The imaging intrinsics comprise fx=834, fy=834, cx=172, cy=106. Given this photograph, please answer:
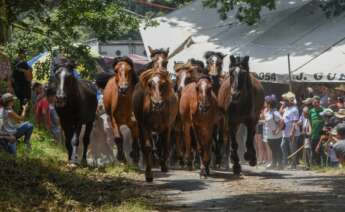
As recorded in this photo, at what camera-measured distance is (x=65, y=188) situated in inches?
523

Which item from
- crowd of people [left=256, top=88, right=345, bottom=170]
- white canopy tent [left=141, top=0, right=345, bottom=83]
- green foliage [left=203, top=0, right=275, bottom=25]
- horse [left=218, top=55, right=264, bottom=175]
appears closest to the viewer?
horse [left=218, top=55, right=264, bottom=175]

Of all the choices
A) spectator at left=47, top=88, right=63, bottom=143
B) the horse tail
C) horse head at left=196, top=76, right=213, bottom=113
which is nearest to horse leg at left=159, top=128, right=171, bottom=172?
horse head at left=196, top=76, right=213, bottom=113

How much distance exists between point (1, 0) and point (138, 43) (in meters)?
37.0

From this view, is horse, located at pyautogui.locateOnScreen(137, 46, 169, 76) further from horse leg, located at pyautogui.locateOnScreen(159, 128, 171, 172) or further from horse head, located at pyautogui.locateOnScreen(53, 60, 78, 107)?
horse leg, located at pyautogui.locateOnScreen(159, 128, 171, 172)

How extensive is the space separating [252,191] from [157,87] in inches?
103

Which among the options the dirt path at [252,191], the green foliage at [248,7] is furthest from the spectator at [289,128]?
the green foliage at [248,7]

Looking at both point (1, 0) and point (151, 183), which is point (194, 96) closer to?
point (151, 183)

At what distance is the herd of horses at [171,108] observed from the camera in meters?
16.1

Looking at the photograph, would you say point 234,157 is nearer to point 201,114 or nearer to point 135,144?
point 201,114

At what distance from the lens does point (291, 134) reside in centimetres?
2217

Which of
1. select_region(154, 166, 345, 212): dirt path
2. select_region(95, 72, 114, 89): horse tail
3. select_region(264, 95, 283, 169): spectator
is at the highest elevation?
select_region(95, 72, 114, 89): horse tail

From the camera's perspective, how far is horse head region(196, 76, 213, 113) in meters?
16.8

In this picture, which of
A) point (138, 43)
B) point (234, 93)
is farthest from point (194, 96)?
point (138, 43)

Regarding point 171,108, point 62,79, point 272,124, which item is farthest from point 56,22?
point 272,124
